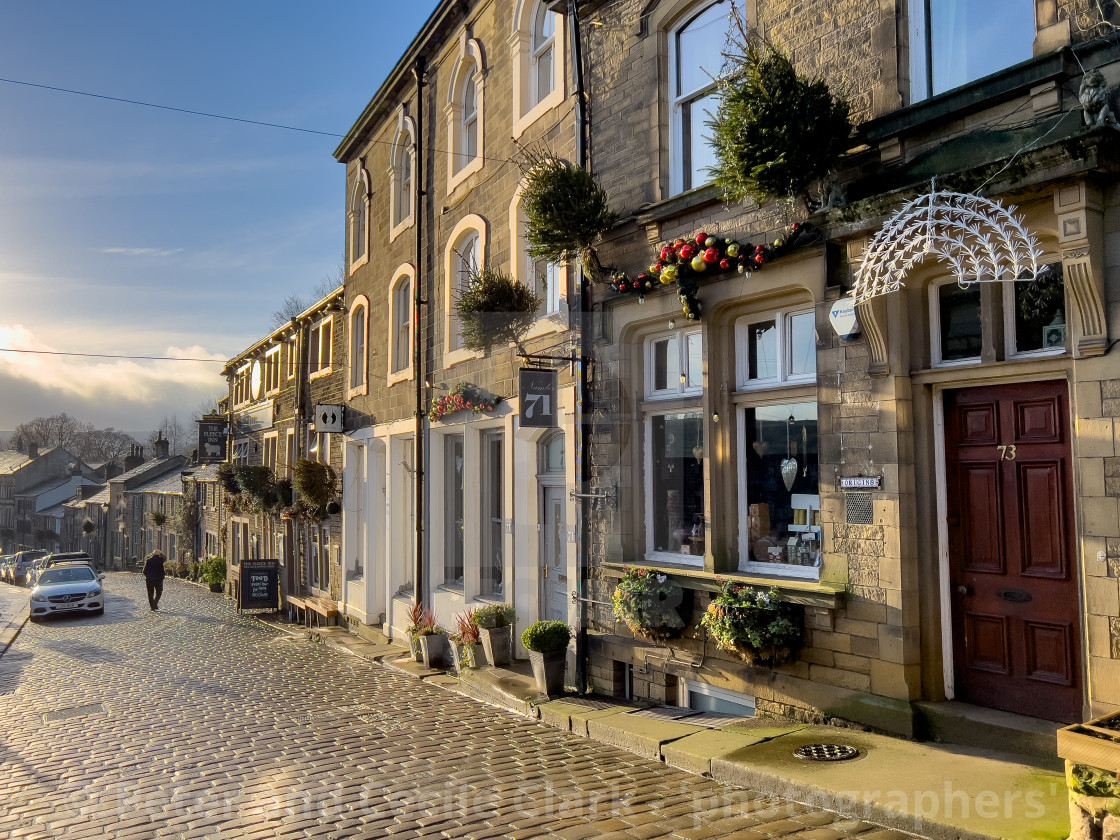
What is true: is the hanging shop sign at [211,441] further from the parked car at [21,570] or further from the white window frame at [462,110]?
the parked car at [21,570]

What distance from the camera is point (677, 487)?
8.48 m

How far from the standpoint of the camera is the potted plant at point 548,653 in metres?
8.95

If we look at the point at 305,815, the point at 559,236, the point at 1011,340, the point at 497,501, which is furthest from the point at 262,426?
the point at 1011,340

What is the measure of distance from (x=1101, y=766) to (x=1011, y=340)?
113 inches

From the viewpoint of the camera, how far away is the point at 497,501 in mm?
12328

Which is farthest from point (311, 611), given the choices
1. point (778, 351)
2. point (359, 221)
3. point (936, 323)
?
point (936, 323)

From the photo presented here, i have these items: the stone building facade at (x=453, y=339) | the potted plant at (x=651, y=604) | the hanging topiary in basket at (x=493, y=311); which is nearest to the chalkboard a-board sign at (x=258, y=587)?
the stone building facade at (x=453, y=339)

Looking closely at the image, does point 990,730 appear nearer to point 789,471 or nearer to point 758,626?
point 758,626

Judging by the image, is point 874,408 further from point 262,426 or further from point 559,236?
point 262,426

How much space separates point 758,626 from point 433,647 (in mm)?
6585

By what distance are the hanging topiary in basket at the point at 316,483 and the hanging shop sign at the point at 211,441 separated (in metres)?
12.0

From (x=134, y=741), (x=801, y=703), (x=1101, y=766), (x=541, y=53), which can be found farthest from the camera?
(x=541, y=53)

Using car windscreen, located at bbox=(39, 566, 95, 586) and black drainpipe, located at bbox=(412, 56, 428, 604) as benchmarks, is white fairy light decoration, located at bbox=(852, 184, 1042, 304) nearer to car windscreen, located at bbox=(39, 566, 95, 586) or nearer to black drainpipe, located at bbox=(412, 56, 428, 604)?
black drainpipe, located at bbox=(412, 56, 428, 604)

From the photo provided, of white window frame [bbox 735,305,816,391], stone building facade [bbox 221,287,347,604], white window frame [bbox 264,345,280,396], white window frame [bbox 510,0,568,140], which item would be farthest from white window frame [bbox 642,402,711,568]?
white window frame [bbox 264,345,280,396]
